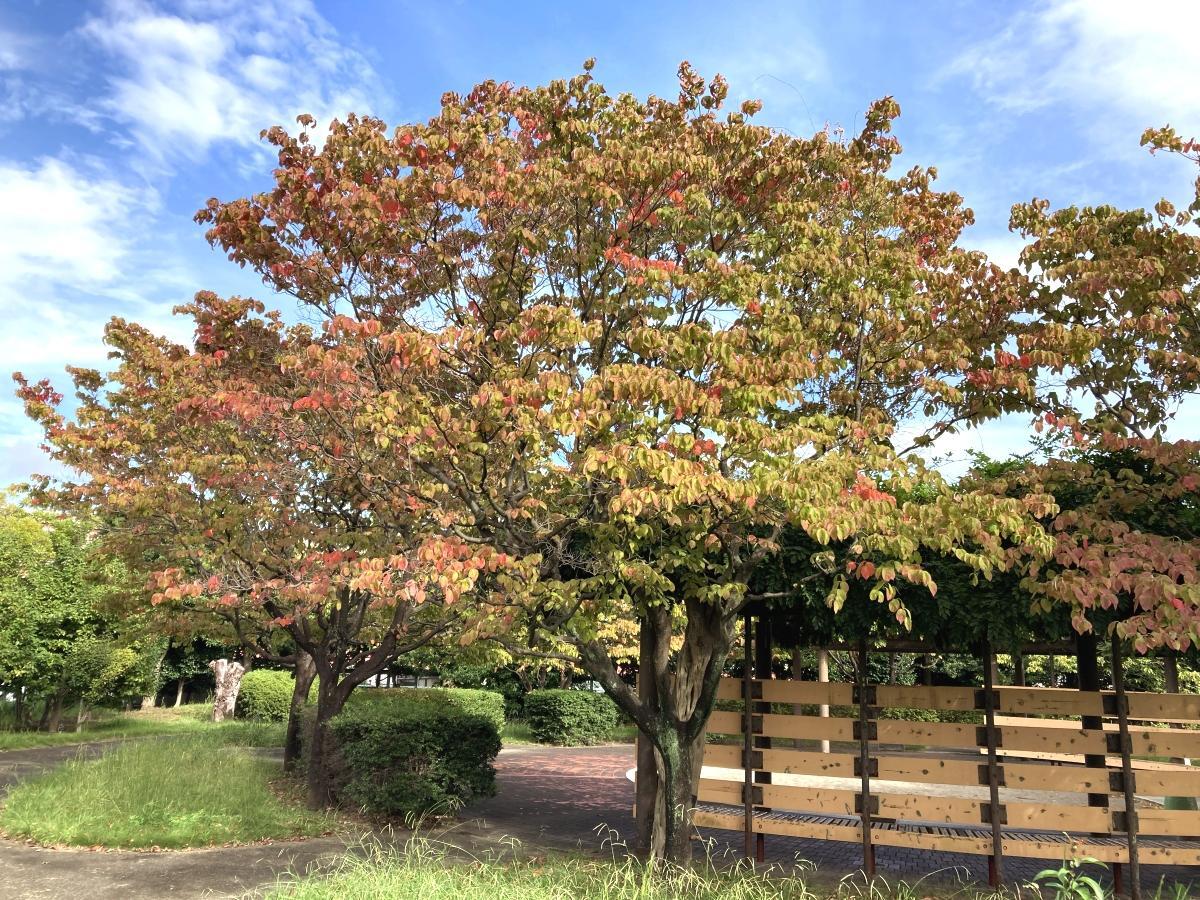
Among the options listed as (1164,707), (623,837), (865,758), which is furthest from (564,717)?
(1164,707)

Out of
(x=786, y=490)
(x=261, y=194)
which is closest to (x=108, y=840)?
(x=261, y=194)

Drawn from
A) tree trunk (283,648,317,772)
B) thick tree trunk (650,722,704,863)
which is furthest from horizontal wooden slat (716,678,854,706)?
tree trunk (283,648,317,772)

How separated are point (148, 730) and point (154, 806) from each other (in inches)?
567

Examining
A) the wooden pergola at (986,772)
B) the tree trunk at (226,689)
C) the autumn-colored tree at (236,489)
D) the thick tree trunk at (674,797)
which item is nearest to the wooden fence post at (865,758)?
the wooden pergola at (986,772)

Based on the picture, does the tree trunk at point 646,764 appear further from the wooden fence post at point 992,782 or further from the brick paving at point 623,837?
the wooden fence post at point 992,782

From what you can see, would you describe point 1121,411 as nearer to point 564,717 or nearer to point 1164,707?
point 1164,707

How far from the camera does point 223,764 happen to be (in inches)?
462

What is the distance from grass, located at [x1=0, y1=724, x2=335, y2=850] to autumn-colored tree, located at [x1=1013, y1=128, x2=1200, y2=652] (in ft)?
28.8

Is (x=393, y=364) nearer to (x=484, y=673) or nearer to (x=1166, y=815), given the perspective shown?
(x=1166, y=815)

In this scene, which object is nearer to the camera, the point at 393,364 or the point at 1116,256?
the point at 393,364

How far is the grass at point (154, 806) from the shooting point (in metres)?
8.72

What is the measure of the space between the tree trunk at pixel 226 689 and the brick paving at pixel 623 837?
45.8 feet

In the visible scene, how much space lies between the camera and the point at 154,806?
9.47 meters

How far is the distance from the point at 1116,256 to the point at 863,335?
2.62 meters
